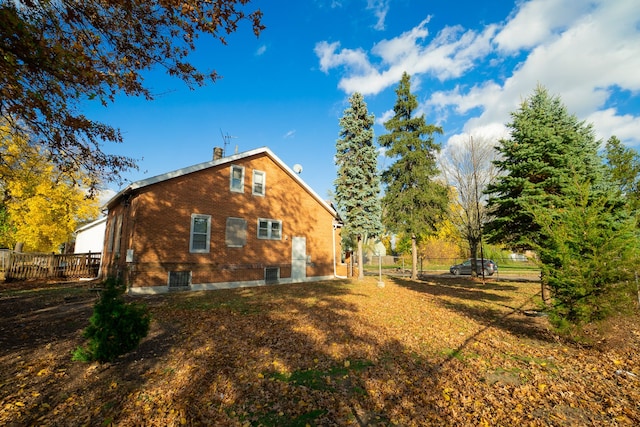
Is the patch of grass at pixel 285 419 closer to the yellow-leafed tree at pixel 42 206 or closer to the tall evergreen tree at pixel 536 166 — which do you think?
the tall evergreen tree at pixel 536 166

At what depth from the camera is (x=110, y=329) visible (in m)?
5.52

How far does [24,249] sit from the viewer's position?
26.3 m

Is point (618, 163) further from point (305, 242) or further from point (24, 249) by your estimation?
point (24, 249)

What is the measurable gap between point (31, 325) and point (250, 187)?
1213 cm

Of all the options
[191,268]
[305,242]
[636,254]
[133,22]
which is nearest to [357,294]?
[305,242]

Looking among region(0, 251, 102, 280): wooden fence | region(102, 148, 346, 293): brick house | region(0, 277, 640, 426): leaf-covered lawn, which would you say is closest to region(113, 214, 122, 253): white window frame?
region(102, 148, 346, 293): brick house

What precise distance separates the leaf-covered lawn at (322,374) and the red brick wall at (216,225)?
529 centimetres

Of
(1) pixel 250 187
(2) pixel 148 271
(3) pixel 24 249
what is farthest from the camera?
(3) pixel 24 249

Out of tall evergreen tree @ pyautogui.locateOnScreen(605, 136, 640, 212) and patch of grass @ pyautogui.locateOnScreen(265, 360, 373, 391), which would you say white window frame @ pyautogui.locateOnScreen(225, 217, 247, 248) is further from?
tall evergreen tree @ pyautogui.locateOnScreen(605, 136, 640, 212)

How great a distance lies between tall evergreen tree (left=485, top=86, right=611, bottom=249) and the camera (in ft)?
37.2

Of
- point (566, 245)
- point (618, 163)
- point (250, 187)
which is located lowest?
point (566, 245)

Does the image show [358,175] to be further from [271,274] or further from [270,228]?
[271,274]

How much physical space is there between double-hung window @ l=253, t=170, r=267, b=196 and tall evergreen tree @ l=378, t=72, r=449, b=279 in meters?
10.7

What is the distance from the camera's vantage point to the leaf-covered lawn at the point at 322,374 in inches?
162
